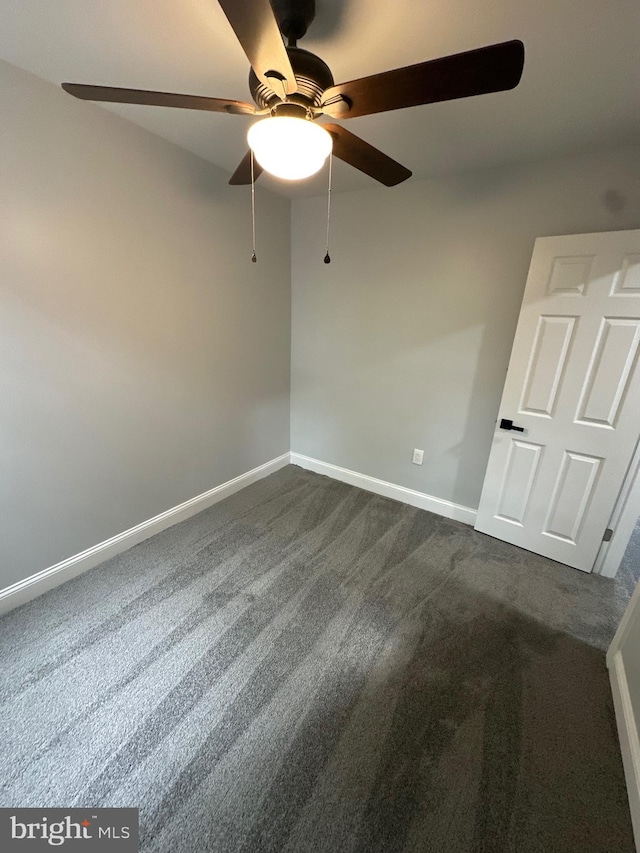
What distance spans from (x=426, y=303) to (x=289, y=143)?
1.72 metres

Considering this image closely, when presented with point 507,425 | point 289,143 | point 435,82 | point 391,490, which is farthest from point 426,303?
point 289,143

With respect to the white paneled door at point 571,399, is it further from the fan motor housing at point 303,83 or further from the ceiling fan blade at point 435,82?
the fan motor housing at point 303,83

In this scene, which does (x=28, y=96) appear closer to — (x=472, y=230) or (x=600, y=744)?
(x=472, y=230)

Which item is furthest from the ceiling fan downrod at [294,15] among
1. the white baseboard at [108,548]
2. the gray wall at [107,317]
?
the white baseboard at [108,548]

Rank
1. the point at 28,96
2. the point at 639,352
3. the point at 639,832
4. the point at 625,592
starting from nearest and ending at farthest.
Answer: the point at 639,832 → the point at 28,96 → the point at 639,352 → the point at 625,592

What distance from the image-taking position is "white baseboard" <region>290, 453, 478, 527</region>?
8.47ft

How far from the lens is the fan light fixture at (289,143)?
2.86 ft

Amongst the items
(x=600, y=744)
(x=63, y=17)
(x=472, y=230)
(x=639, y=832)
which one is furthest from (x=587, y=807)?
(x=63, y=17)

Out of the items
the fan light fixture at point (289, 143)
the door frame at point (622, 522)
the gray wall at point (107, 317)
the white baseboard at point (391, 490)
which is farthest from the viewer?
the white baseboard at point (391, 490)

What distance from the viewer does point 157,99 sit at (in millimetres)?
967

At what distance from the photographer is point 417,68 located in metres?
0.80

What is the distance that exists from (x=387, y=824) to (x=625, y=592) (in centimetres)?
185

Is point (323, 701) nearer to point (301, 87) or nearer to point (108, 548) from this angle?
point (108, 548)

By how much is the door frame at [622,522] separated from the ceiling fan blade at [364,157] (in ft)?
6.20
